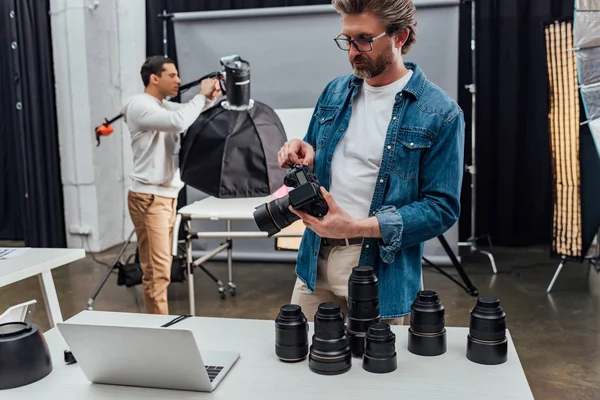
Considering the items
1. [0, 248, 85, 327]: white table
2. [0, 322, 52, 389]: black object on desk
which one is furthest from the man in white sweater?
[0, 322, 52, 389]: black object on desk

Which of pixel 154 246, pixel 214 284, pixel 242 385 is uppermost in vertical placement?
pixel 242 385

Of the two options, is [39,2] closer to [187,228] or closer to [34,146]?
[34,146]

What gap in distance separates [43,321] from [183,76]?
2235 millimetres

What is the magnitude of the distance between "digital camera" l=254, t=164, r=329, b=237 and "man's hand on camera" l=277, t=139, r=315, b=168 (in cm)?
21

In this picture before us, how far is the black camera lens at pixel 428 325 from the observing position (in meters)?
1.12

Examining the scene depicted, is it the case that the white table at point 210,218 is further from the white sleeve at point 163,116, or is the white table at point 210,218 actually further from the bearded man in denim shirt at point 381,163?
the bearded man in denim shirt at point 381,163

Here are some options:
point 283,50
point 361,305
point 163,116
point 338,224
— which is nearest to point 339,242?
point 338,224

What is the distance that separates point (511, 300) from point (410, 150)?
2.64m

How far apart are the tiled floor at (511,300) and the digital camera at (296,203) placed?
172 centimetres

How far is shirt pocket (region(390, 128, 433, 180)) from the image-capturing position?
1.37 meters

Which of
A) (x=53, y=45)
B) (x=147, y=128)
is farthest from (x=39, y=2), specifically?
(x=147, y=128)

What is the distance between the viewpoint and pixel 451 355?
3.73ft

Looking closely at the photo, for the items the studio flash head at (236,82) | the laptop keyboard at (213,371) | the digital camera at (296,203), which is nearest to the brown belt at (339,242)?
the digital camera at (296,203)

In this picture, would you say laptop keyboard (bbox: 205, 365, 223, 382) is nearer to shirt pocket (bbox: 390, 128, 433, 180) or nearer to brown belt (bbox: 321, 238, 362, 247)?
brown belt (bbox: 321, 238, 362, 247)
